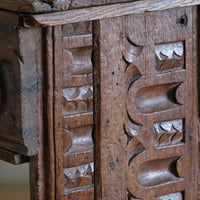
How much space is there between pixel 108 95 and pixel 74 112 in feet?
0.75

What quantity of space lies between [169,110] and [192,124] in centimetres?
10

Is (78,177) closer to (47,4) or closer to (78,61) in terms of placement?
(78,61)

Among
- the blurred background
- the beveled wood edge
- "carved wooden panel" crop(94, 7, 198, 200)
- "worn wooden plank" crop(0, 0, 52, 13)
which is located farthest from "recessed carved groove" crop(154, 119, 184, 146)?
the blurred background

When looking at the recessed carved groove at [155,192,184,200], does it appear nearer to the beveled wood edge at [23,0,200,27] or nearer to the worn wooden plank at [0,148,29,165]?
the worn wooden plank at [0,148,29,165]

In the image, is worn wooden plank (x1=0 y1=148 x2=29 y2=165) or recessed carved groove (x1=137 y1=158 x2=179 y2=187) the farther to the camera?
recessed carved groove (x1=137 y1=158 x2=179 y2=187)

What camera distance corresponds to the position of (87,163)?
1.77 m

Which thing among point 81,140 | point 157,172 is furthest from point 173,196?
point 81,140

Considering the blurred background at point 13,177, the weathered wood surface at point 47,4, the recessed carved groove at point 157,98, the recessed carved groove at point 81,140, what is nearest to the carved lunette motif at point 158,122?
the recessed carved groove at point 157,98

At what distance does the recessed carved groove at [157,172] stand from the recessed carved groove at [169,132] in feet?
0.18

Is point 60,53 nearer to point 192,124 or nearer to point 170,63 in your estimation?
point 170,63

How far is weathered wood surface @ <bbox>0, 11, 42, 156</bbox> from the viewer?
158cm

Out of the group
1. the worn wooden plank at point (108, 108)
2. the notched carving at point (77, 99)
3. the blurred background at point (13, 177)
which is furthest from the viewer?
the blurred background at point (13, 177)

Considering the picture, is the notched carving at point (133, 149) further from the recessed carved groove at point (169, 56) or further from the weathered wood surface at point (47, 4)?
the weathered wood surface at point (47, 4)

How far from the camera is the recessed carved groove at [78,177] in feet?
5.74
